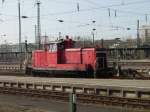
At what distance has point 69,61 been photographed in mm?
35312

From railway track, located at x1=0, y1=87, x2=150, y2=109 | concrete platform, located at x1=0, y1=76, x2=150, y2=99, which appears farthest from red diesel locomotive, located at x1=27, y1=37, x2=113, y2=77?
railway track, located at x1=0, y1=87, x2=150, y2=109

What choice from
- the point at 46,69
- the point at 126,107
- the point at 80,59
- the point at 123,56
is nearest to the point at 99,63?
the point at 80,59

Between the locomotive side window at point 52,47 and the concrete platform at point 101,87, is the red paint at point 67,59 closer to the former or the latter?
the locomotive side window at point 52,47

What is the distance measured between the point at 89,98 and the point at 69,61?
13743mm

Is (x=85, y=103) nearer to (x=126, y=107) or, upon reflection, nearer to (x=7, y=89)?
(x=126, y=107)

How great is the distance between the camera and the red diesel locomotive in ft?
108

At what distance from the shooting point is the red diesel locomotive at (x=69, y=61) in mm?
33031

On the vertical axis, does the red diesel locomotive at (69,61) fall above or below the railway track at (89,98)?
above

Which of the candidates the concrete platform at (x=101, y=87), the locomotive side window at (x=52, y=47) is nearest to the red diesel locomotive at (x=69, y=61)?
the locomotive side window at (x=52, y=47)

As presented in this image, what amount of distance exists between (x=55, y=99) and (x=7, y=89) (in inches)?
269

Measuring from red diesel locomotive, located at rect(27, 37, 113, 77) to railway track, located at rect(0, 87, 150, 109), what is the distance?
714 centimetres

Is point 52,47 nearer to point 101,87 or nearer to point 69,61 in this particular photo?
point 69,61

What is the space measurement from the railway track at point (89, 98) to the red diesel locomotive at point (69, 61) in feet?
23.4

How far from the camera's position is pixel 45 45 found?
37.6m
